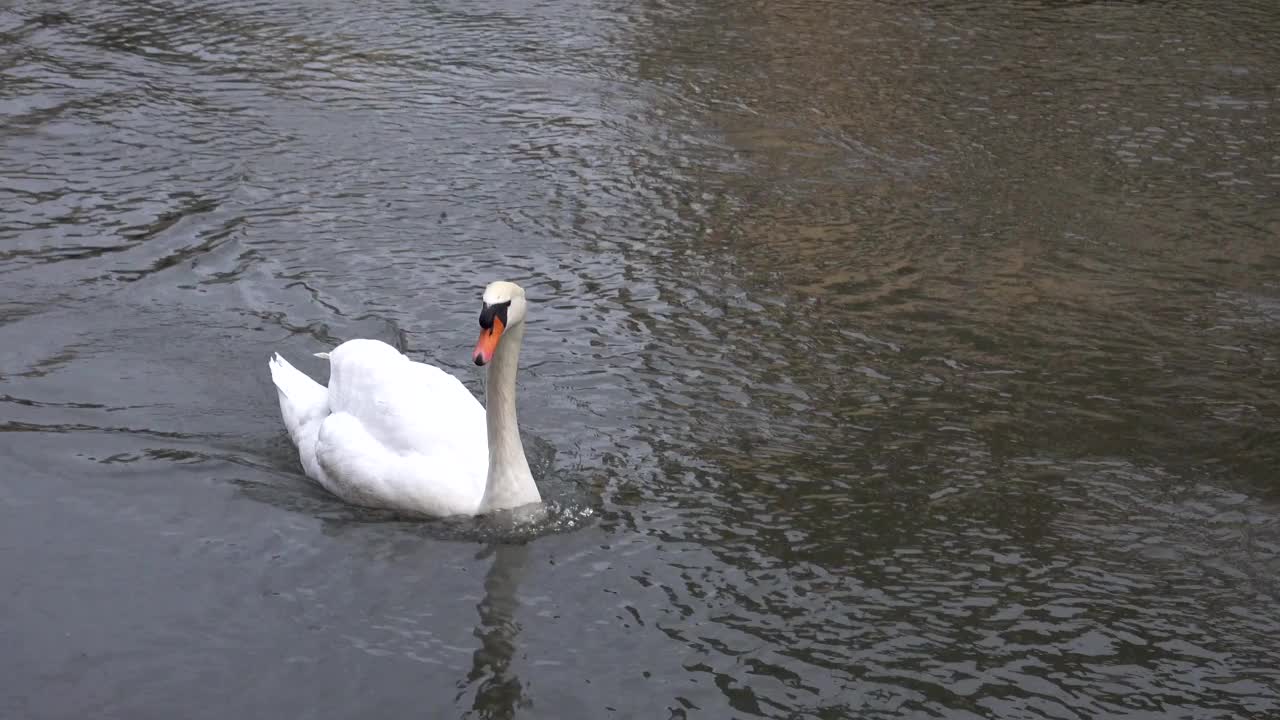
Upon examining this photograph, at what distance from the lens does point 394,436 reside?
22.2 ft

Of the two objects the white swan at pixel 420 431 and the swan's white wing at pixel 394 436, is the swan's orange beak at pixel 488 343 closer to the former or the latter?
the white swan at pixel 420 431

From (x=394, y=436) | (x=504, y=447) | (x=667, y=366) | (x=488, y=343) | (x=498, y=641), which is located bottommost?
(x=498, y=641)

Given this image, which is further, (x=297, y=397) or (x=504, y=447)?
(x=297, y=397)

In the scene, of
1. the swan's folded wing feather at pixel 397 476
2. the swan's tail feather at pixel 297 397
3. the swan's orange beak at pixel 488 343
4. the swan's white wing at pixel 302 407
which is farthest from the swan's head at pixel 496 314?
the swan's tail feather at pixel 297 397

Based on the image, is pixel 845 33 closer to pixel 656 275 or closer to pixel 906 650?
pixel 656 275

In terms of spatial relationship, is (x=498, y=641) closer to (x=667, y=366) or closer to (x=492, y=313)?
(x=492, y=313)

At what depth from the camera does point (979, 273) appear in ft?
31.3

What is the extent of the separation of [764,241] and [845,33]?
6.40 meters

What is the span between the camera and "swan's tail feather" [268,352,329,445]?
7301 millimetres

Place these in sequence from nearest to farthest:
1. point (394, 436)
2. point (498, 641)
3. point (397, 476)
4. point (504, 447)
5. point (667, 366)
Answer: point (498, 641) < point (504, 447) < point (397, 476) < point (394, 436) < point (667, 366)

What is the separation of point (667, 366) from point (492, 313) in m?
2.28

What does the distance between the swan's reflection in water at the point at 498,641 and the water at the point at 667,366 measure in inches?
0.8

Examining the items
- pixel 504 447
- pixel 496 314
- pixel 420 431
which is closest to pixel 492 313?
pixel 496 314

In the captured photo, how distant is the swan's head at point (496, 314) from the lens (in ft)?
19.6
